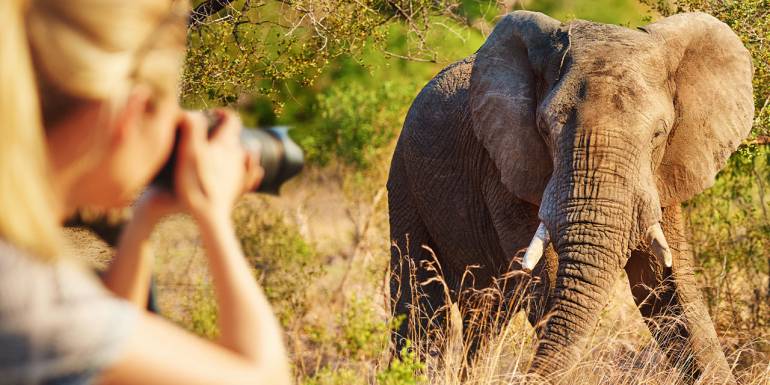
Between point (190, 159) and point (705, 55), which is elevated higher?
point (190, 159)

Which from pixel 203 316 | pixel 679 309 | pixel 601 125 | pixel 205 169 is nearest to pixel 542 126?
pixel 601 125

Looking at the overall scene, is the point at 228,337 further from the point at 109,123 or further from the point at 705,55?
the point at 705,55

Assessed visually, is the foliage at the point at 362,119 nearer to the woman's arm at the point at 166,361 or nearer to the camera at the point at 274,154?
the camera at the point at 274,154

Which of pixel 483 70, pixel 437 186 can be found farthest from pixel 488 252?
pixel 483 70

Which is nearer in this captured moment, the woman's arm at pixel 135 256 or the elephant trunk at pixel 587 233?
the woman's arm at pixel 135 256

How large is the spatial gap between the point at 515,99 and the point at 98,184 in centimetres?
495

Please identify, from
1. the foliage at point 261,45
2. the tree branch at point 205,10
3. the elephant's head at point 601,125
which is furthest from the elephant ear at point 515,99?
the tree branch at point 205,10

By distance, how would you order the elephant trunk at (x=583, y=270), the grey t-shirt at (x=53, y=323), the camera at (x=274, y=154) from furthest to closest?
the elephant trunk at (x=583, y=270) < the camera at (x=274, y=154) < the grey t-shirt at (x=53, y=323)

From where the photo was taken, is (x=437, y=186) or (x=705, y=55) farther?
(x=437, y=186)

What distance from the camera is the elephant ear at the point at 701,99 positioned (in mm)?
5965

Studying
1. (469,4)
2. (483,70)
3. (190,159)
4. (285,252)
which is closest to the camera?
(190,159)

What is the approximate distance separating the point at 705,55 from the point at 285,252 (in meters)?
3.88

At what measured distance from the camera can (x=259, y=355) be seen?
1496 millimetres

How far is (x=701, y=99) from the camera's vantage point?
6031 millimetres
